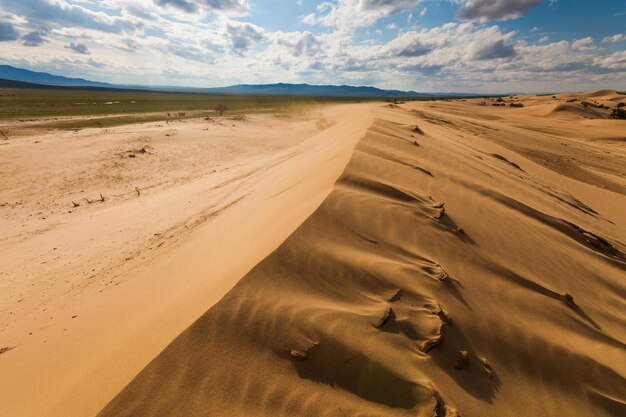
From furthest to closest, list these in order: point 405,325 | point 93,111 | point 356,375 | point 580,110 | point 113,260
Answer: point 93,111 → point 580,110 → point 113,260 → point 405,325 → point 356,375

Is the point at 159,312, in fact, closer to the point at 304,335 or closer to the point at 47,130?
the point at 304,335

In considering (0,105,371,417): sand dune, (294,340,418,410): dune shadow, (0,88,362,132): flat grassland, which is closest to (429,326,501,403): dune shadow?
(294,340,418,410): dune shadow

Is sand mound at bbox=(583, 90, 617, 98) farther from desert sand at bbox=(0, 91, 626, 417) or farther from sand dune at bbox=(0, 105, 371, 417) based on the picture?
sand dune at bbox=(0, 105, 371, 417)

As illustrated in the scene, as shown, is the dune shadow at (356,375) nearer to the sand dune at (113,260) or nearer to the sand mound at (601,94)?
the sand dune at (113,260)

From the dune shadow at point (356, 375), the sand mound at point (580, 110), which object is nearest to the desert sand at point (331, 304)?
the dune shadow at point (356, 375)

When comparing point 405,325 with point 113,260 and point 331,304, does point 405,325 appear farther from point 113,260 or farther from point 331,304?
point 113,260

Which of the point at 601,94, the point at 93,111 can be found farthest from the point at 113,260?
the point at 601,94
